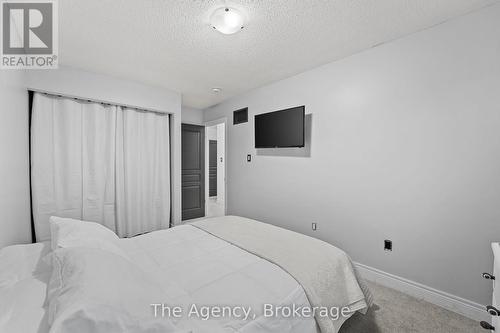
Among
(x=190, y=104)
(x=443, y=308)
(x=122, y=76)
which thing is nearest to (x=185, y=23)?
(x=122, y=76)

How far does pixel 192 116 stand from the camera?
4852 mm

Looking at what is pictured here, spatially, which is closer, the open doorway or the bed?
the bed

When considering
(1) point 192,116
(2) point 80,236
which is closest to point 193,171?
(1) point 192,116

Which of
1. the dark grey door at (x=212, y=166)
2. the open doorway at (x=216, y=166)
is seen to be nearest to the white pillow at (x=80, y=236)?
the open doorway at (x=216, y=166)

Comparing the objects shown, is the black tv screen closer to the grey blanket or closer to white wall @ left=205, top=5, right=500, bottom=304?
white wall @ left=205, top=5, right=500, bottom=304

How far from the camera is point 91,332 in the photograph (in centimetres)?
70

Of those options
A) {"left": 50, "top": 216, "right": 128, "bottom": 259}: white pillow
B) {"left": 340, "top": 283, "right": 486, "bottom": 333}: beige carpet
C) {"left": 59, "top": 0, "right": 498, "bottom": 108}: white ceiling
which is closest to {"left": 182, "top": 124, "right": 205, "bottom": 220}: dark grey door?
{"left": 59, "top": 0, "right": 498, "bottom": 108}: white ceiling

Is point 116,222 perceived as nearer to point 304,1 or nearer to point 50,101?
point 50,101

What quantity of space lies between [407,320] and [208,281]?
1.72 m

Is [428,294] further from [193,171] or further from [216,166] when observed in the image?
[216,166]

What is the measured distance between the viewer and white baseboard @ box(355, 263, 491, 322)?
1.76m

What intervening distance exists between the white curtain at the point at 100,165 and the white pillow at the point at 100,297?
7.35 ft

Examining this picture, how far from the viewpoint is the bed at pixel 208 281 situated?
964mm

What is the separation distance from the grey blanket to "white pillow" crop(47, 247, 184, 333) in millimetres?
792
